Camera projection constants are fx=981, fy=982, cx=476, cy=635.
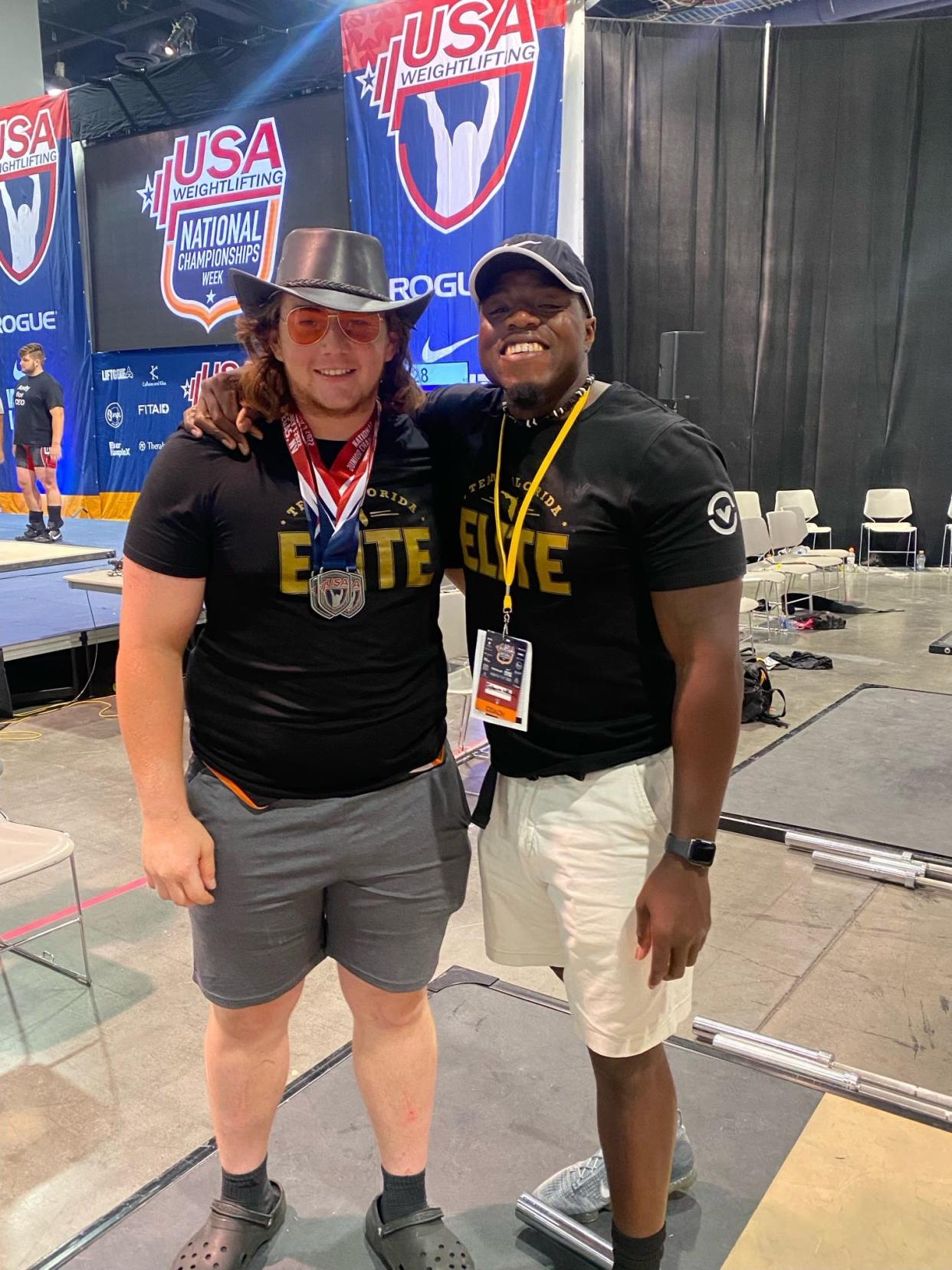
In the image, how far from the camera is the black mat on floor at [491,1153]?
1641 mm

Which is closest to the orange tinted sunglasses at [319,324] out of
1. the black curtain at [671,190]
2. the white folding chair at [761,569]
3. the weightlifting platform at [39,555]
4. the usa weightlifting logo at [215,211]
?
the weightlifting platform at [39,555]

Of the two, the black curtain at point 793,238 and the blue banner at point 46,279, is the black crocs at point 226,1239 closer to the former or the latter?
the black curtain at point 793,238

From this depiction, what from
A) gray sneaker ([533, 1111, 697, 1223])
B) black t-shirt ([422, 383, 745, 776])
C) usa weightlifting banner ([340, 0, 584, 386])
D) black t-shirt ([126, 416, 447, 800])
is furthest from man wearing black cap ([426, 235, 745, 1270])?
usa weightlifting banner ([340, 0, 584, 386])

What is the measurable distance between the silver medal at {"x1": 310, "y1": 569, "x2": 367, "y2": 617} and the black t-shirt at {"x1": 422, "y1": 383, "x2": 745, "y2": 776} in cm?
19

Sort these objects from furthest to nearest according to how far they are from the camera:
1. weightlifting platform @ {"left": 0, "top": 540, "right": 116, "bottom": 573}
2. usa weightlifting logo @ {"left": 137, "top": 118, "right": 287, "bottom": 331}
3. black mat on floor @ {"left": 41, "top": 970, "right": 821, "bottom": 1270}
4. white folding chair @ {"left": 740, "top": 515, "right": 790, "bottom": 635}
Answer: usa weightlifting logo @ {"left": 137, "top": 118, "right": 287, "bottom": 331} < white folding chair @ {"left": 740, "top": 515, "right": 790, "bottom": 635} < weightlifting platform @ {"left": 0, "top": 540, "right": 116, "bottom": 573} < black mat on floor @ {"left": 41, "top": 970, "right": 821, "bottom": 1270}

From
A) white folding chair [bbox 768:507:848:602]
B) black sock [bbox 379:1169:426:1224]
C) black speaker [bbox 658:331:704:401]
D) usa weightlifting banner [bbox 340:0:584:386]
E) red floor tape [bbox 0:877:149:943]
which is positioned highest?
usa weightlifting banner [bbox 340:0:584:386]

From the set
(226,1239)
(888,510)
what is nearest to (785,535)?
(888,510)

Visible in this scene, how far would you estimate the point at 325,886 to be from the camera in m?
1.44

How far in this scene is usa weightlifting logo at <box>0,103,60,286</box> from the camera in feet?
34.8

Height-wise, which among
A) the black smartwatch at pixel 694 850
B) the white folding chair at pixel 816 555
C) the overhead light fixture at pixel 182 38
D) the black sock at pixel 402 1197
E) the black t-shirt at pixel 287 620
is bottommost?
the black sock at pixel 402 1197

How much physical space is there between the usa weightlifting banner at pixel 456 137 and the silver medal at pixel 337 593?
601 centimetres

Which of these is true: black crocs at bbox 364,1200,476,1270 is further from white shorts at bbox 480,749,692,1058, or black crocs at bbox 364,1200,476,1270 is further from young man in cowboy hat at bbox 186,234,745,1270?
white shorts at bbox 480,749,692,1058

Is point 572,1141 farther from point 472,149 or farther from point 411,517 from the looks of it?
point 472,149

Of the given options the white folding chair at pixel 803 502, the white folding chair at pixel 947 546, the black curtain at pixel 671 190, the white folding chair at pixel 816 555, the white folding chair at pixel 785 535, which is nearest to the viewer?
the white folding chair at pixel 816 555
